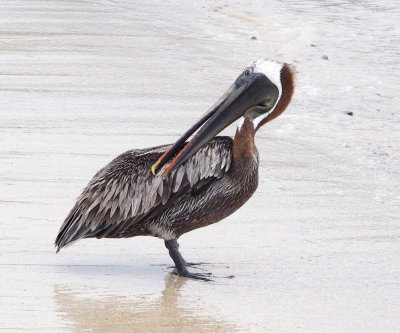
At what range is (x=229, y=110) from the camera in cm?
552

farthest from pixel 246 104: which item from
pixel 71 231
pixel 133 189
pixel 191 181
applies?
pixel 71 231

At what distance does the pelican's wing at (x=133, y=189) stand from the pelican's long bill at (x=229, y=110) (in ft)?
0.31

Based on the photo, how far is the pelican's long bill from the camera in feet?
17.8

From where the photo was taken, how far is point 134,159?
564 centimetres

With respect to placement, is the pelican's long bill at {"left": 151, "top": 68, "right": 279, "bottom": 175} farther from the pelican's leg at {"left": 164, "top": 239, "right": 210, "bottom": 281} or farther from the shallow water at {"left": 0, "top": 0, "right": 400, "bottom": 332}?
the shallow water at {"left": 0, "top": 0, "right": 400, "bottom": 332}

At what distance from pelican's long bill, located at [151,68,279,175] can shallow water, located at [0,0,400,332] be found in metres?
0.62

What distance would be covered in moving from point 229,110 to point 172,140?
2.22 metres

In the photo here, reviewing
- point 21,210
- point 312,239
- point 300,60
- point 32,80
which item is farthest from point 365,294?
point 300,60

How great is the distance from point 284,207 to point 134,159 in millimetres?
1165

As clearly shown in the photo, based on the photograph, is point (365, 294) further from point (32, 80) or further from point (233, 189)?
point (32, 80)

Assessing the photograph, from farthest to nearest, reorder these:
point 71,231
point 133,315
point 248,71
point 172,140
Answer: point 172,140, point 248,71, point 71,231, point 133,315

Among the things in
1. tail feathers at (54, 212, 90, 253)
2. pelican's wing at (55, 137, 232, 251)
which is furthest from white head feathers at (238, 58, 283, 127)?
tail feathers at (54, 212, 90, 253)

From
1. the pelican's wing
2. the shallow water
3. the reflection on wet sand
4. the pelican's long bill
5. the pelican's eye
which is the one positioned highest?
the pelican's eye

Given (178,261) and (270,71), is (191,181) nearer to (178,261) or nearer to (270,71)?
(178,261)
